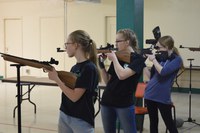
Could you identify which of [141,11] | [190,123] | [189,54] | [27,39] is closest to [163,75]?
[141,11]

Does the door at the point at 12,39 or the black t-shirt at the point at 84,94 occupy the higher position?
the door at the point at 12,39

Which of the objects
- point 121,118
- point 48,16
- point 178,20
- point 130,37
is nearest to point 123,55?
point 130,37

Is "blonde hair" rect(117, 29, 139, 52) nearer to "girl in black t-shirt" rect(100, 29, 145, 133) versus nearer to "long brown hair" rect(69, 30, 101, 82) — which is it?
"girl in black t-shirt" rect(100, 29, 145, 133)

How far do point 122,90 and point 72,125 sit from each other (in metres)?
0.66

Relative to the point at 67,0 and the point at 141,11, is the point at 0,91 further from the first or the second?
the point at 141,11

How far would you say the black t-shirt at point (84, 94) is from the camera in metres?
2.11

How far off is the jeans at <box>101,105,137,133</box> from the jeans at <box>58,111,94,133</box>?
0.50 metres

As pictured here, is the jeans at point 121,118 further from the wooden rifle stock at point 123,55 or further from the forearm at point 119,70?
the wooden rifle stock at point 123,55

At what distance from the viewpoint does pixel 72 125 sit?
7.16 ft

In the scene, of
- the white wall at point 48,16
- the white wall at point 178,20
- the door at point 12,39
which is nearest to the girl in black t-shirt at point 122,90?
the white wall at point 178,20

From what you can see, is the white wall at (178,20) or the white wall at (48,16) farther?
the white wall at (48,16)

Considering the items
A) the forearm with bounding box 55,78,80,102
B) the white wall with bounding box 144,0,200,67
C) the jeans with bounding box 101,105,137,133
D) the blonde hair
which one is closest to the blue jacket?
the blonde hair

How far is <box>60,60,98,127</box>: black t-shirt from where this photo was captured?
2.11 metres

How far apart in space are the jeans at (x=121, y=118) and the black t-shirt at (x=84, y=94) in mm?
487
